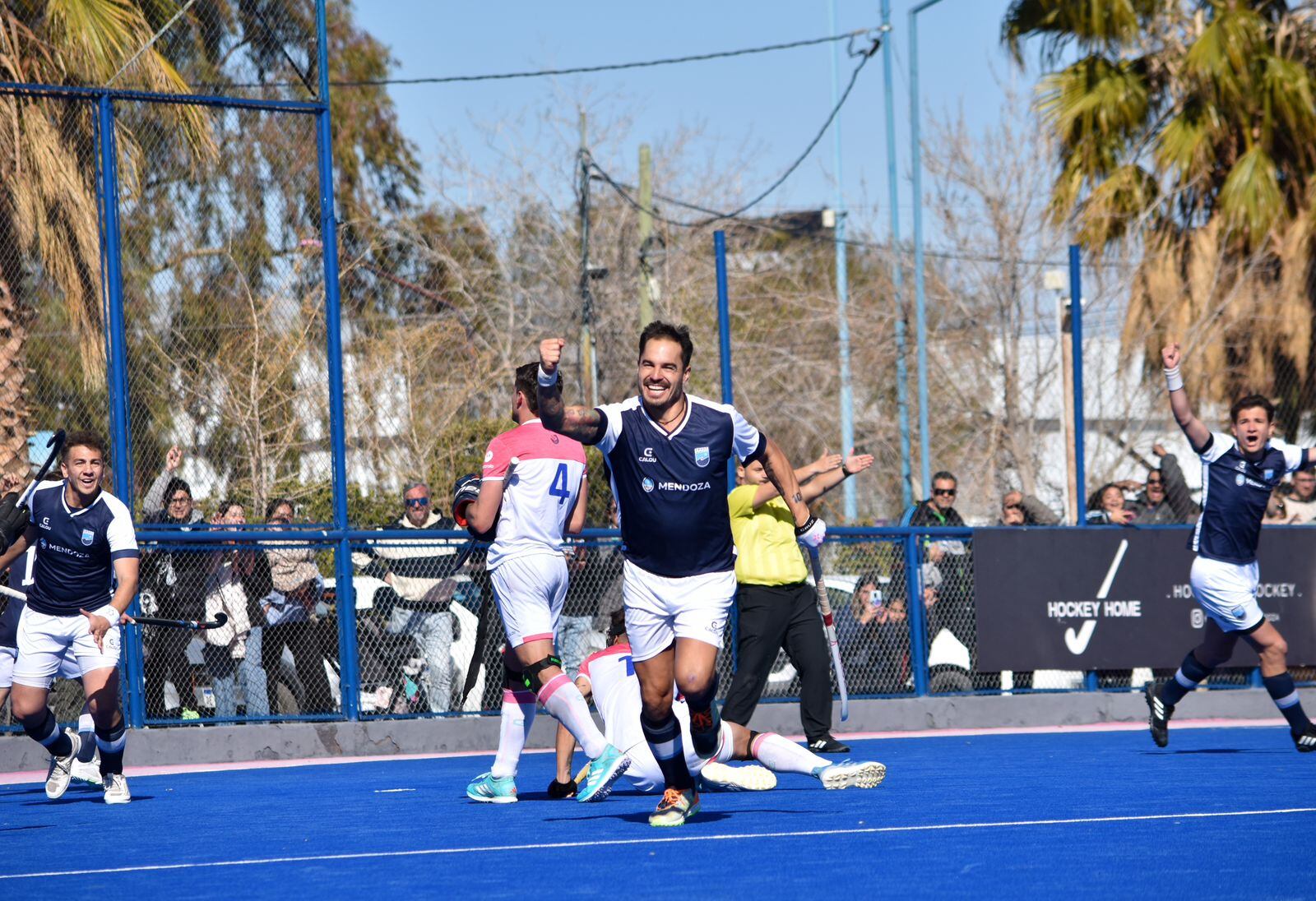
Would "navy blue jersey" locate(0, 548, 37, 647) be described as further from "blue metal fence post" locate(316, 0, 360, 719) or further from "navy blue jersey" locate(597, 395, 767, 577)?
"navy blue jersey" locate(597, 395, 767, 577)

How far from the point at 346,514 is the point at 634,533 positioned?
6.08 metres

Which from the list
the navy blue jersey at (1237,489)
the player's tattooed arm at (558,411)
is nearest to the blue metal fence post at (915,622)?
the navy blue jersey at (1237,489)

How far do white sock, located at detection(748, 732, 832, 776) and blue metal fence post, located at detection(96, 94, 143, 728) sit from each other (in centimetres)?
571

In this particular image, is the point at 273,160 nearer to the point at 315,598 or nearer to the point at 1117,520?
the point at 315,598

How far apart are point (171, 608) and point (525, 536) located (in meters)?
4.76

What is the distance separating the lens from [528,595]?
9000 millimetres

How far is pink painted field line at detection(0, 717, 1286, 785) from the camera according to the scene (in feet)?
40.7

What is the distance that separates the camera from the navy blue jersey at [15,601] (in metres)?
10.9

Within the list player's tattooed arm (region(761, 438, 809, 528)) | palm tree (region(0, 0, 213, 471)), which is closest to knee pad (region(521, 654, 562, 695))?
player's tattooed arm (region(761, 438, 809, 528))

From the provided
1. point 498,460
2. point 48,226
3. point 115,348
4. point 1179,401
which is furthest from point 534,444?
point 48,226

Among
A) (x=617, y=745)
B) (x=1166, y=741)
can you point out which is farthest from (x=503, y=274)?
(x=617, y=745)

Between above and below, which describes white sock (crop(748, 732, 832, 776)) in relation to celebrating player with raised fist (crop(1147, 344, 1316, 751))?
below

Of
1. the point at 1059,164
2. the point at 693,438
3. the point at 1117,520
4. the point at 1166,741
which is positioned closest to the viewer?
the point at 693,438

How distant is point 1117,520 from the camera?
15758 mm
